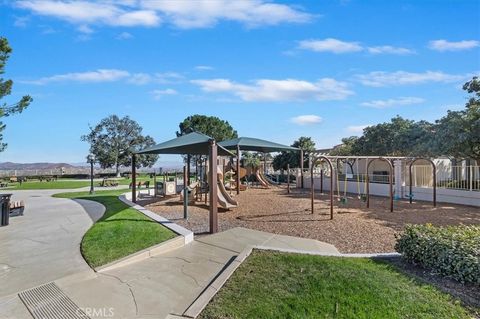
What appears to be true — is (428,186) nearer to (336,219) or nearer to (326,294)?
(336,219)

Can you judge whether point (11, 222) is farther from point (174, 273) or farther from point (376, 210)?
point (376, 210)

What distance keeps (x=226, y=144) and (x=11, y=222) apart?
11.9 metres

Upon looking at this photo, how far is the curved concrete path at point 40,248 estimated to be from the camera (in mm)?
5477

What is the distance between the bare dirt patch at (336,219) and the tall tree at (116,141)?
39.3 meters

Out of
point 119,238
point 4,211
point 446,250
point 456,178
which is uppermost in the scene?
point 456,178

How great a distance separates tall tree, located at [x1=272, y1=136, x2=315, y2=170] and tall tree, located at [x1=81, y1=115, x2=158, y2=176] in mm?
25960

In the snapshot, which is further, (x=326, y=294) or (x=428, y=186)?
(x=428, y=186)

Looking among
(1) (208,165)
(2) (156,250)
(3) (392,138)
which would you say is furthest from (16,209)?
(3) (392,138)

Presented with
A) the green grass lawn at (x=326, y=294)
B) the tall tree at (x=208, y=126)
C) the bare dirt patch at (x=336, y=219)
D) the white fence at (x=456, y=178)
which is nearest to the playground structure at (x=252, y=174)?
the white fence at (x=456, y=178)

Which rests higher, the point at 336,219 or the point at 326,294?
the point at 336,219

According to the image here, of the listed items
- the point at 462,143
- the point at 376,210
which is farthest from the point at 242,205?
the point at 462,143

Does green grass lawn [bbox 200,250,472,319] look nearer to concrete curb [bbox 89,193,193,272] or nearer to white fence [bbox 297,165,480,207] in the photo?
concrete curb [bbox 89,193,193,272]

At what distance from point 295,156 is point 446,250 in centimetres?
2387

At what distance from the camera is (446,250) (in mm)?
4922
